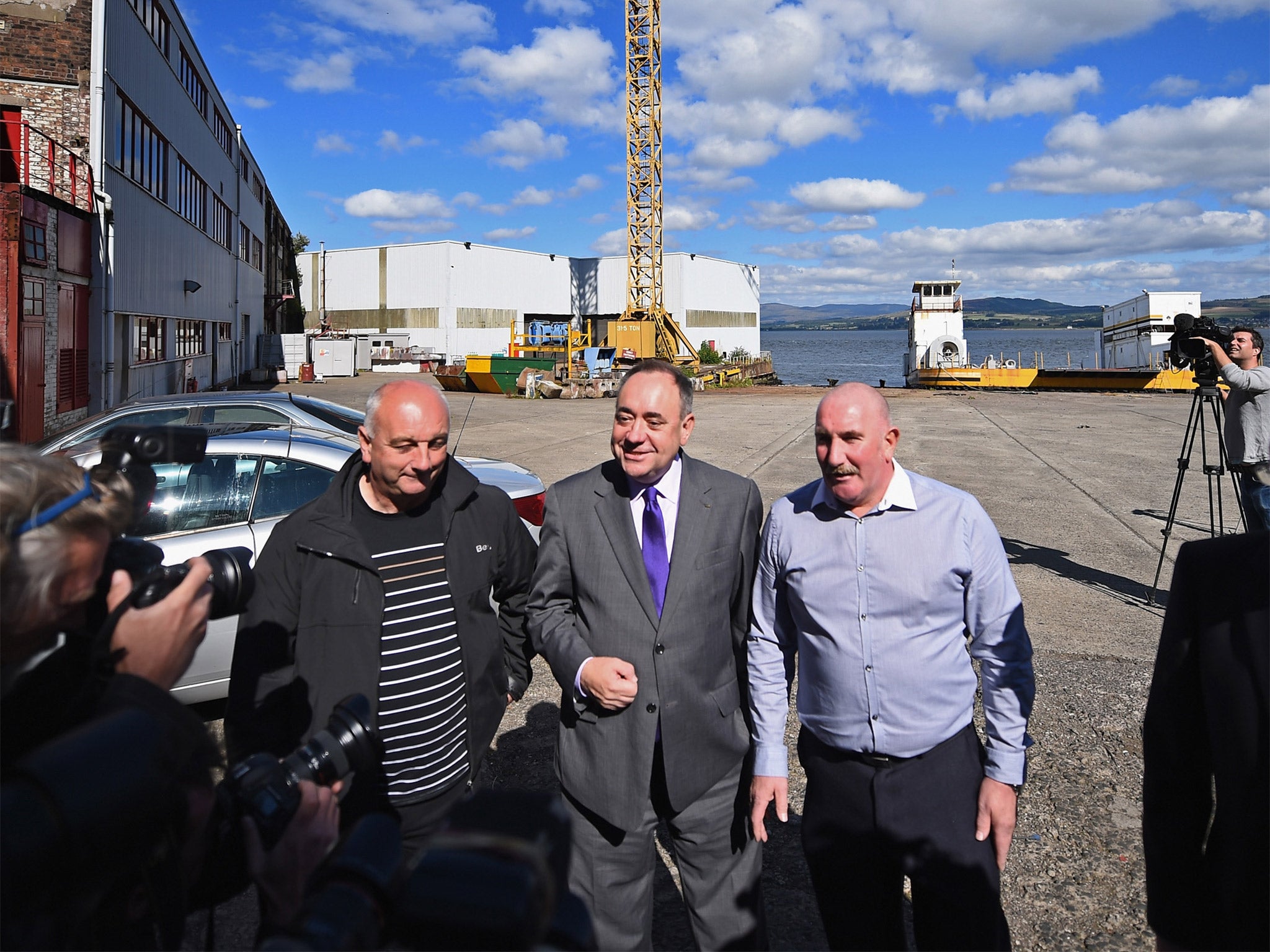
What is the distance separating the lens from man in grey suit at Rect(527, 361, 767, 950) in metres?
2.37

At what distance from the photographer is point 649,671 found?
237 cm

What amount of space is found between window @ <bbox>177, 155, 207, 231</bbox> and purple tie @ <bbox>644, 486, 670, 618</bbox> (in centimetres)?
2333

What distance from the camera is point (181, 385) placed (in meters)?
23.0

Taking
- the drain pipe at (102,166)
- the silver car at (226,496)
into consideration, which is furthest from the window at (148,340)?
the silver car at (226,496)

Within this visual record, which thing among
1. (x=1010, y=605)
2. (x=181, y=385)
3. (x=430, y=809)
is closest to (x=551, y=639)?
(x=430, y=809)

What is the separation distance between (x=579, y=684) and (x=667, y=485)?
633 millimetres

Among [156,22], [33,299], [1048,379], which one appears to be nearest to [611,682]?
[33,299]

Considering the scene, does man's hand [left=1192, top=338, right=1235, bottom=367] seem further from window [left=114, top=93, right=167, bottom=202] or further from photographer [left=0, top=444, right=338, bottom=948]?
window [left=114, top=93, right=167, bottom=202]

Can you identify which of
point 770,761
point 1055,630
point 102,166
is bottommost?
point 1055,630

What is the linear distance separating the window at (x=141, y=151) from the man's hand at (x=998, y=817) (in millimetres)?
18147

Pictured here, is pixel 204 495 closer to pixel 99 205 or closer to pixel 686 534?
pixel 686 534

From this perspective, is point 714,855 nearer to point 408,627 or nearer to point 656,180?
point 408,627

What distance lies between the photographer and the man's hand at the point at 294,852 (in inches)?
53.8

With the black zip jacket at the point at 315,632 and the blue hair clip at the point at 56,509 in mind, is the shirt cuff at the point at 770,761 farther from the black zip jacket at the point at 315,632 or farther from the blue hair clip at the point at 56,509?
the blue hair clip at the point at 56,509
